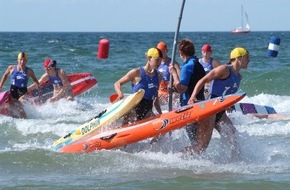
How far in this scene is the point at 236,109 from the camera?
13.6 metres

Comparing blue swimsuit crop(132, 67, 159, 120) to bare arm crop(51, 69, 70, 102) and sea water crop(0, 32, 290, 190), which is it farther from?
bare arm crop(51, 69, 70, 102)

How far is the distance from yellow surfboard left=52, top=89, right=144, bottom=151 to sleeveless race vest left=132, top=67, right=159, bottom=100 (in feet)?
0.73

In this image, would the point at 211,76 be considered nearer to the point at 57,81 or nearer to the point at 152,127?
the point at 152,127

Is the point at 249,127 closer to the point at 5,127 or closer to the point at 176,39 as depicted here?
the point at 176,39

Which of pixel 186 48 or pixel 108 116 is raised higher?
pixel 186 48

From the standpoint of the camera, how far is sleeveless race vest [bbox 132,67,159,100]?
910 centimetres

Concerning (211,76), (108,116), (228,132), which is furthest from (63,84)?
(211,76)

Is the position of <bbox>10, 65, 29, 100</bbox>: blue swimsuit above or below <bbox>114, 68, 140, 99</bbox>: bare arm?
above

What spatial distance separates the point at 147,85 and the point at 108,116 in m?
0.70

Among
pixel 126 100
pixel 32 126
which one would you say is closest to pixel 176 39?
pixel 126 100

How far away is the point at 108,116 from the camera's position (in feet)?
30.3

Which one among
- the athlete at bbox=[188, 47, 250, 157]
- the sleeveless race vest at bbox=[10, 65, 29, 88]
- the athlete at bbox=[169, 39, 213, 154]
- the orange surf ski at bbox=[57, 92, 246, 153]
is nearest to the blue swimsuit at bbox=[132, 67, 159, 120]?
the orange surf ski at bbox=[57, 92, 246, 153]

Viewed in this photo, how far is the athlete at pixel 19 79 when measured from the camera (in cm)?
1342

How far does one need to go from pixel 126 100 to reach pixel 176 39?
107 cm
